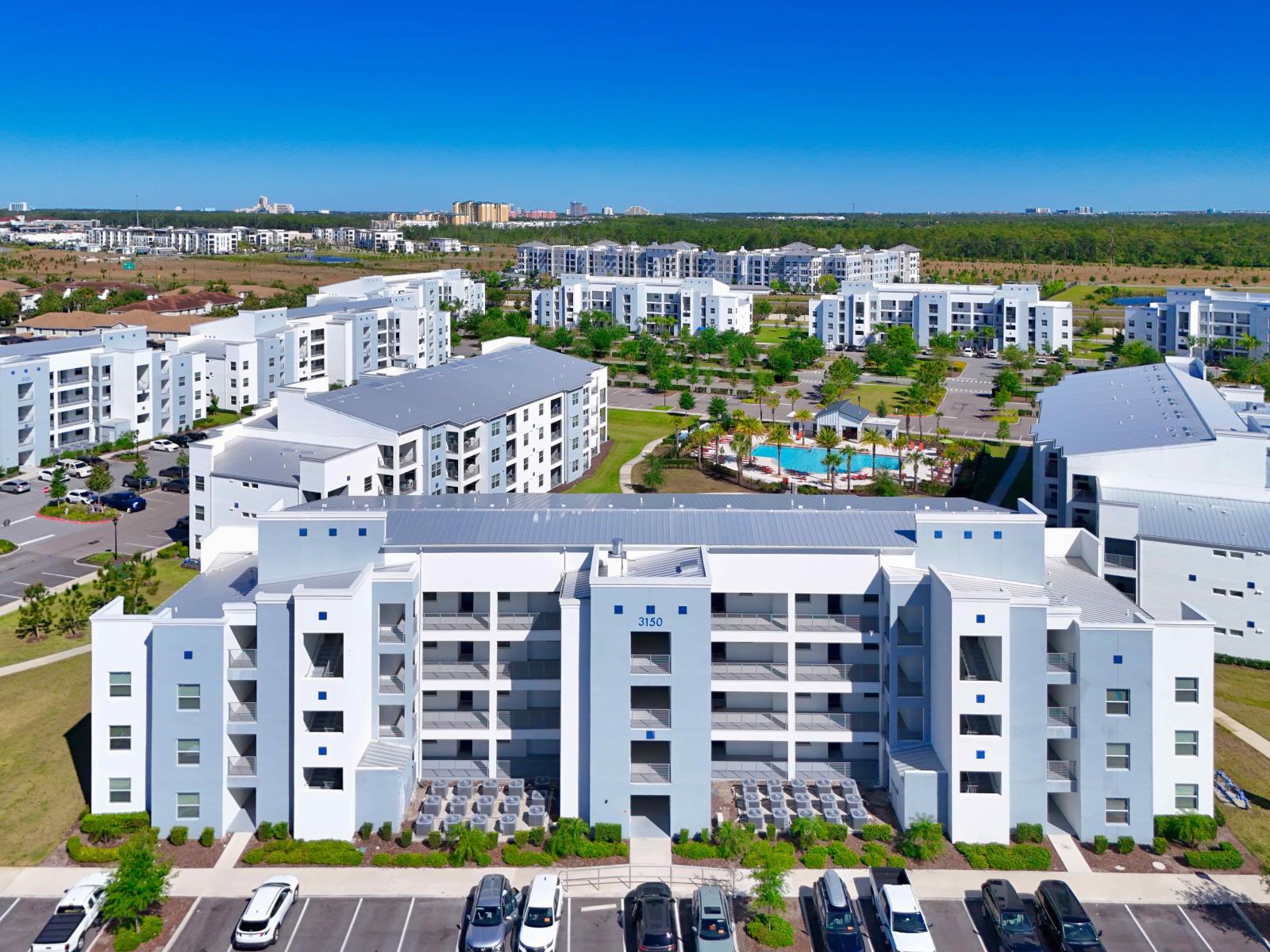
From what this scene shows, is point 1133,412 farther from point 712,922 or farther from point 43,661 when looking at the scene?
point 43,661

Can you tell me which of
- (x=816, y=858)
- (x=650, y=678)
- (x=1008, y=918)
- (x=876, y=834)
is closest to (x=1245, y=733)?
(x=876, y=834)

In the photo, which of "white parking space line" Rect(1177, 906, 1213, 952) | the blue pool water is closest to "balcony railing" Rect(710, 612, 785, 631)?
"white parking space line" Rect(1177, 906, 1213, 952)

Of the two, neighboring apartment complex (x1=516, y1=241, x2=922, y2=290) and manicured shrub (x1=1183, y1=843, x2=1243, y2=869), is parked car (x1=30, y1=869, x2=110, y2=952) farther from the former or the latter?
neighboring apartment complex (x1=516, y1=241, x2=922, y2=290)

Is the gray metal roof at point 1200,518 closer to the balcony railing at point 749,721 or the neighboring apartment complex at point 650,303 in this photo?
the balcony railing at point 749,721

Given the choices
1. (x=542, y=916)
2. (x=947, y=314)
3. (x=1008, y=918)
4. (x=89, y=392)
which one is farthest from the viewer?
(x=947, y=314)

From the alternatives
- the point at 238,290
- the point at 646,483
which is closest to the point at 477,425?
the point at 646,483

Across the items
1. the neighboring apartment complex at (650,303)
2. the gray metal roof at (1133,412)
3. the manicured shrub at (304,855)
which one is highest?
the neighboring apartment complex at (650,303)

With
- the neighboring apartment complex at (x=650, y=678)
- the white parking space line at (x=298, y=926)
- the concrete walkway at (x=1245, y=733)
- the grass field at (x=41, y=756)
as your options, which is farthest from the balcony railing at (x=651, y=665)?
the concrete walkway at (x=1245, y=733)

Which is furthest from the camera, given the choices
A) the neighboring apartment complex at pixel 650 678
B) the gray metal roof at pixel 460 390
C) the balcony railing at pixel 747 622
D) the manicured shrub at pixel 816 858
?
the gray metal roof at pixel 460 390
